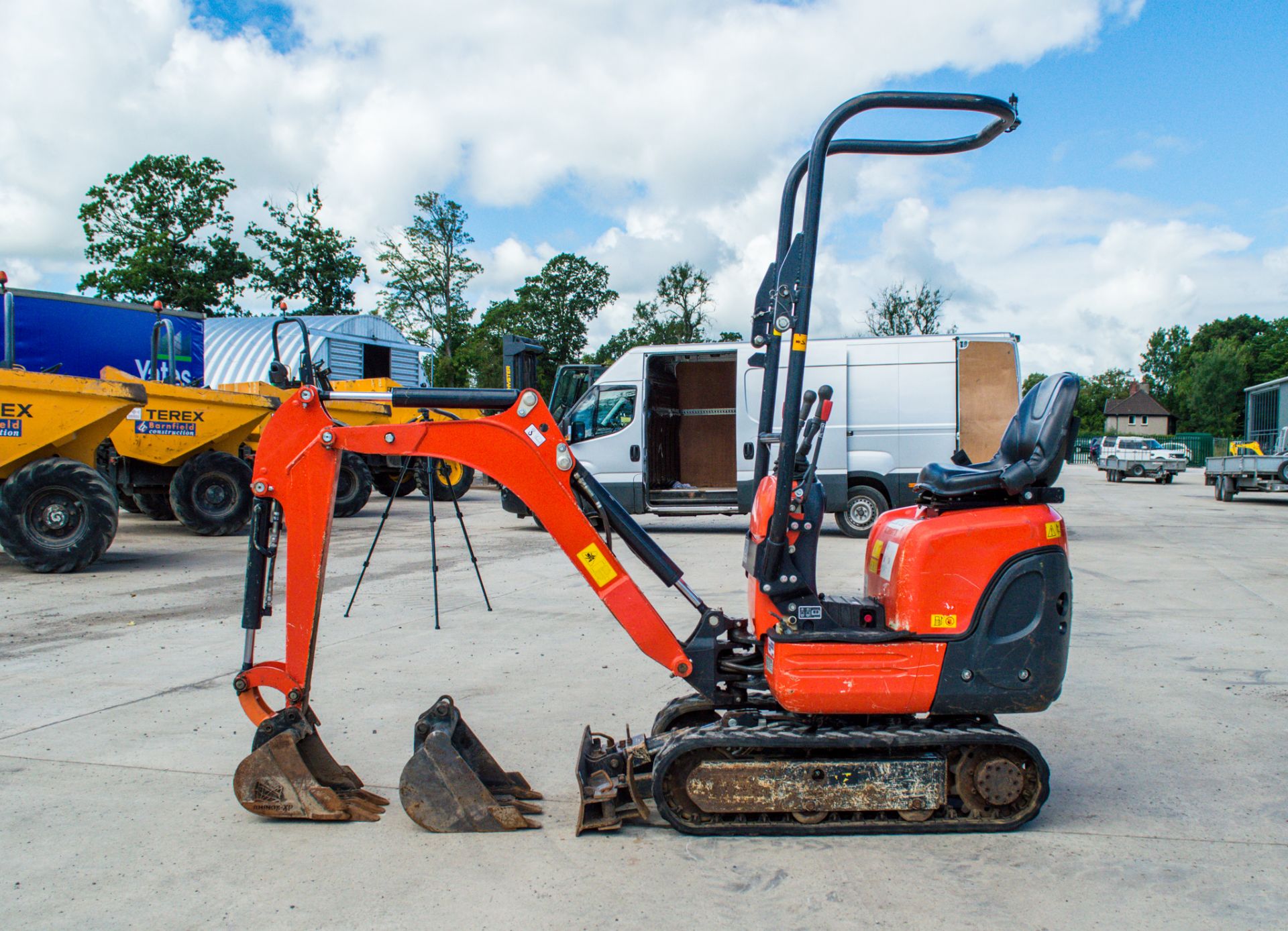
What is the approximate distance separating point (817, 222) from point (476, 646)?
14.2 ft

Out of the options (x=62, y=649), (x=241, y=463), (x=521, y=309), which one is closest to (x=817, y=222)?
(x=62, y=649)

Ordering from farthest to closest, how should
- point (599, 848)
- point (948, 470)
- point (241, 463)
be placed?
point (241, 463)
point (948, 470)
point (599, 848)

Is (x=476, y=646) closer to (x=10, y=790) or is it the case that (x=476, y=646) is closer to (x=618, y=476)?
(x=10, y=790)

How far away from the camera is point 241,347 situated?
89.7 ft

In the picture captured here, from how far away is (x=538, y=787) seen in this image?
13.8ft

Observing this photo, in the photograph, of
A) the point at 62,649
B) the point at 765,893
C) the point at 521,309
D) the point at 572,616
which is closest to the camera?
the point at 765,893

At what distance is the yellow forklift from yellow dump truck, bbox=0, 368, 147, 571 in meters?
2.28

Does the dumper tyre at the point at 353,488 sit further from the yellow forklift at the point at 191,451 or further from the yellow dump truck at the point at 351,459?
the yellow forklift at the point at 191,451

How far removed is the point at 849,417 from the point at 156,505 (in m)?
10.8

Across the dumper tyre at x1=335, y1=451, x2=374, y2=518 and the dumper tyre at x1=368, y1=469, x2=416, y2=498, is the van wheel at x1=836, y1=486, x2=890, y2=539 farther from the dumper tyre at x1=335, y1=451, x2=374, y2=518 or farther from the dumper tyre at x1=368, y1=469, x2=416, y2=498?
the dumper tyre at x1=368, y1=469, x2=416, y2=498

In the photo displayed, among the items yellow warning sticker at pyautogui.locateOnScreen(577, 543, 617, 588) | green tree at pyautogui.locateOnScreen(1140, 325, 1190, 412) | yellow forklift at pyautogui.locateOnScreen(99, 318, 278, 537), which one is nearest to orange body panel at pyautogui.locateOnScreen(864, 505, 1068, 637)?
yellow warning sticker at pyautogui.locateOnScreen(577, 543, 617, 588)

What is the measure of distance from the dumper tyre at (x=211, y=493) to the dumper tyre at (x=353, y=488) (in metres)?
2.82

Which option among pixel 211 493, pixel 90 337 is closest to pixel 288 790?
pixel 211 493

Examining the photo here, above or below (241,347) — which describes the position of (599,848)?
below
